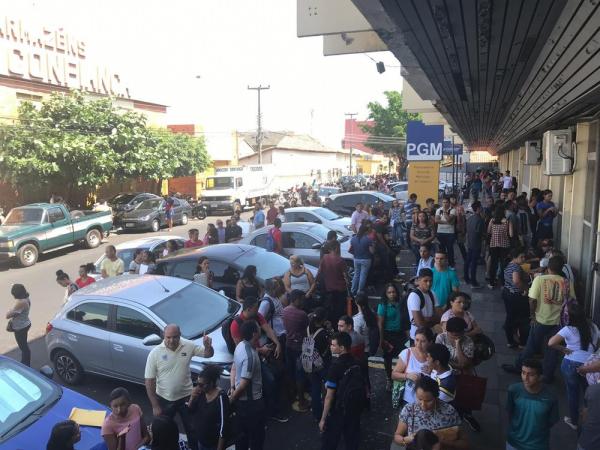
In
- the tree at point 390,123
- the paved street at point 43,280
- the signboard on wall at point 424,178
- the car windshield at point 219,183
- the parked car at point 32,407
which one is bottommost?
the paved street at point 43,280

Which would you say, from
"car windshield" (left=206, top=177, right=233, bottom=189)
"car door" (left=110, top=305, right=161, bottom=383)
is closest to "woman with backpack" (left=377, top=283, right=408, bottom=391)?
"car door" (left=110, top=305, right=161, bottom=383)

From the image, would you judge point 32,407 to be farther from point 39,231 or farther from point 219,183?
point 219,183

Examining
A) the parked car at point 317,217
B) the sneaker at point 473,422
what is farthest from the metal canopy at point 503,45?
the parked car at point 317,217

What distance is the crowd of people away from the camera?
143 inches

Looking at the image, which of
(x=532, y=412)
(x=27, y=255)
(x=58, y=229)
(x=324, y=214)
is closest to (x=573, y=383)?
(x=532, y=412)

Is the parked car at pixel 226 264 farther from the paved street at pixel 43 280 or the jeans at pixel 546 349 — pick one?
the jeans at pixel 546 349

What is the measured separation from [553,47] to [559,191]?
797 cm

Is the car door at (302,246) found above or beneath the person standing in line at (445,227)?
beneath

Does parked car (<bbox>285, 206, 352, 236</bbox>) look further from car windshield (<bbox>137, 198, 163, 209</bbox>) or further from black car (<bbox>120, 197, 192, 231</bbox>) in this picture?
car windshield (<bbox>137, 198, 163, 209</bbox>)

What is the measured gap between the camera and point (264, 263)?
28.3 ft

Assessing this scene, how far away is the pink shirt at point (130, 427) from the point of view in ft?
13.4

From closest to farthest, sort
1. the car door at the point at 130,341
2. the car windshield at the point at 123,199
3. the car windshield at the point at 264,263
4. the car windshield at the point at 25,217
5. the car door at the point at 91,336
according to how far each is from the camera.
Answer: the car door at the point at 130,341, the car door at the point at 91,336, the car windshield at the point at 264,263, the car windshield at the point at 25,217, the car windshield at the point at 123,199

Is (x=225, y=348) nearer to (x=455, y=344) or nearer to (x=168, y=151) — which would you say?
(x=455, y=344)

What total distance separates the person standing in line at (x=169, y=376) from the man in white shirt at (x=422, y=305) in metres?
2.44
